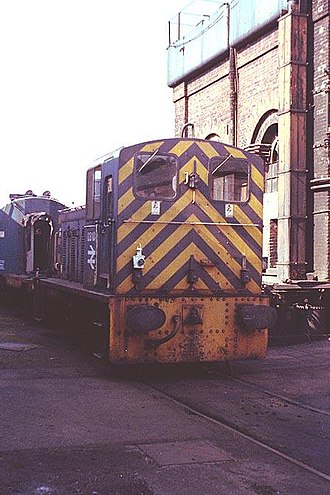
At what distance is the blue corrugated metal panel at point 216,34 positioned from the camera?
15141 millimetres

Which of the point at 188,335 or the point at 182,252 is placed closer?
the point at 188,335

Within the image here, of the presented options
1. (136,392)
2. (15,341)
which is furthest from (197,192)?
(15,341)

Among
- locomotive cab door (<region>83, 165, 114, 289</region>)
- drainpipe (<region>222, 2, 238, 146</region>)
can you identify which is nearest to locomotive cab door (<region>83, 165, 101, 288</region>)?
locomotive cab door (<region>83, 165, 114, 289</region>)

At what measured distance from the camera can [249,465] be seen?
5.24 m

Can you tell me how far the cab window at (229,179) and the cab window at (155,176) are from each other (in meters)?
0.56

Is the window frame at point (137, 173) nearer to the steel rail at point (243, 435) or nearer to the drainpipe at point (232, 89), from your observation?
the steel rail at point (243, 435)

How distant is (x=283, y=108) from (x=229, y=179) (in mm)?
5497

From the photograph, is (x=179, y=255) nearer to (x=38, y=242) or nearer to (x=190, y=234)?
(x=190, y=234)

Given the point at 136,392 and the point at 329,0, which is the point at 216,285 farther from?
the point at 329,0

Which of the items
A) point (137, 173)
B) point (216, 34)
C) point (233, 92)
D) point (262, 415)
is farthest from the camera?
point (216, 34)

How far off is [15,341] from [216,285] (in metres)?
4.64

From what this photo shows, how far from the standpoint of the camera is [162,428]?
625 centimetres

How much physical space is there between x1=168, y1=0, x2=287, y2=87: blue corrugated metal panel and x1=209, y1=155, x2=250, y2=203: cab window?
6.57m

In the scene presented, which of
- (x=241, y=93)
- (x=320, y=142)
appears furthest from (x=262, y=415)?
(x=241, y=93)
